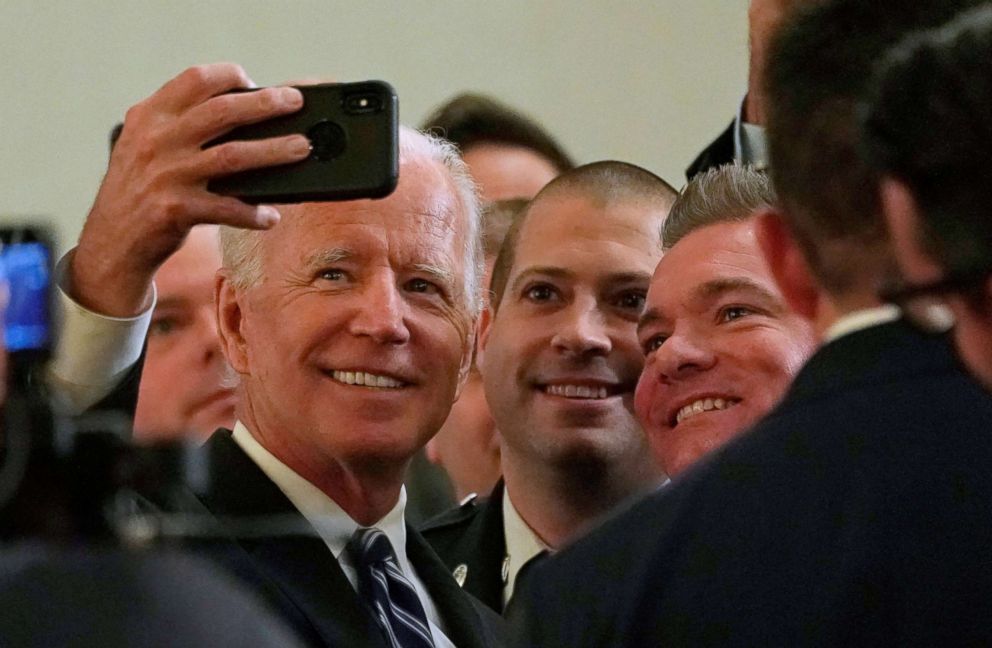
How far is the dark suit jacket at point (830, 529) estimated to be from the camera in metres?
1.37

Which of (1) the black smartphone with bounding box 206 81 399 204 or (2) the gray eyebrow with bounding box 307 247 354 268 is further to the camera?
(2) the gray eyebrow with bounding box 307 247 354 268

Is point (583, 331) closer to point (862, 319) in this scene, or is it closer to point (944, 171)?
point (862, 319)

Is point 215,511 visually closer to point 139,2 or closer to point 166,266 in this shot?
point 166,266

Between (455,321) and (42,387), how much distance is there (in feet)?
4.08

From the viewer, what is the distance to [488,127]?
380 centimetres

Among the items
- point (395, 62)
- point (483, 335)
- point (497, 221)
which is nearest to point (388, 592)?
point (483, 335)

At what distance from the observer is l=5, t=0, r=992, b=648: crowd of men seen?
1396 millimetres

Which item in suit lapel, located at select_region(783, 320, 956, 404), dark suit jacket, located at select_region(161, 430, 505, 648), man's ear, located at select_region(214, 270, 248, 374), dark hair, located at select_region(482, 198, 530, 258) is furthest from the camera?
dark hair, located at select_region(482, 198, 530, 258)

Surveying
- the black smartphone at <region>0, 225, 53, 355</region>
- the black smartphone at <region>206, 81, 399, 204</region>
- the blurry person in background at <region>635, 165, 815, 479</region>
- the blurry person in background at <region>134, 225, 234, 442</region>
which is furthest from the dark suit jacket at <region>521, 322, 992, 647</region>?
the blurry person in background at <region>134, 225, 234, 442</region>

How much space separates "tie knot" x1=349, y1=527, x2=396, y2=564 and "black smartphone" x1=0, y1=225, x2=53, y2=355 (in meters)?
0.95

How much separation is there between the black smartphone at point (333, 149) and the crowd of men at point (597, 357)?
0.02 m

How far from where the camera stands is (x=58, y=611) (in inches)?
42.6

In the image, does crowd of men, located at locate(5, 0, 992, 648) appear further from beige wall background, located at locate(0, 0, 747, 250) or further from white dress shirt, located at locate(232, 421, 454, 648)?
beige wall background, located at locate(0, 0, 747, 250)

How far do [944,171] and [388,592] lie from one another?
1.08 metres
